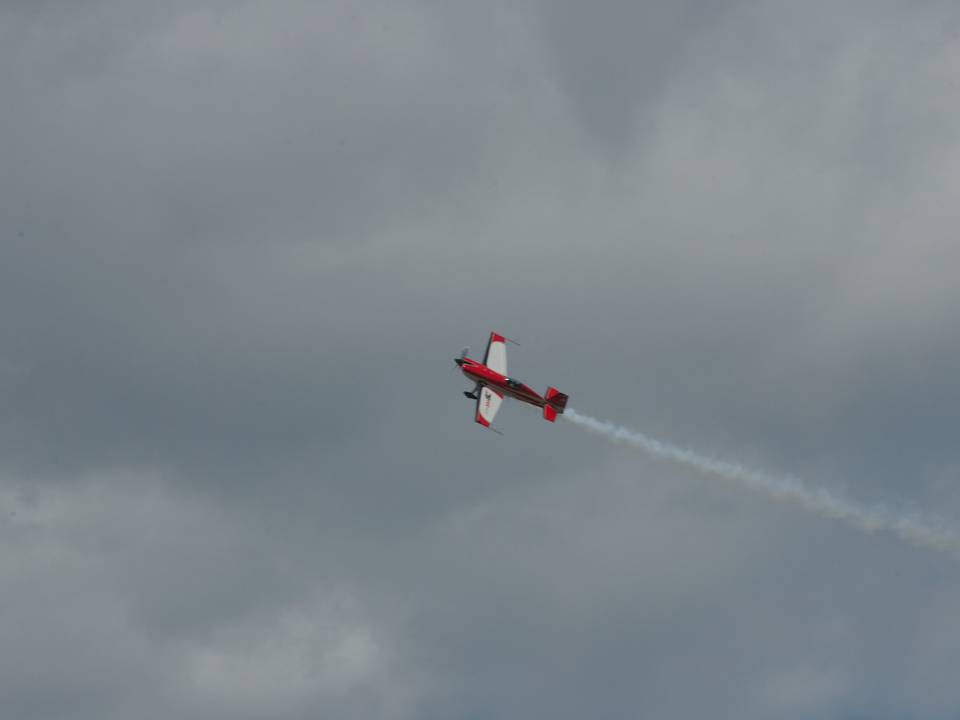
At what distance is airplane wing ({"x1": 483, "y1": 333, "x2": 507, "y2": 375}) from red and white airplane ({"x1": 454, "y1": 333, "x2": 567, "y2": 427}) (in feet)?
9.09

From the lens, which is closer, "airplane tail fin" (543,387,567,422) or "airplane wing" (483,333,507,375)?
"airplane tail fin" (543,387,567,422)

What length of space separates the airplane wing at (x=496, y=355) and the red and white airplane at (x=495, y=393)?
2.77 metres

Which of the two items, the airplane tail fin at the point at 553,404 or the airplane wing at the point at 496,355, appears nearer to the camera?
the airplane tail fin at the point at 553,404

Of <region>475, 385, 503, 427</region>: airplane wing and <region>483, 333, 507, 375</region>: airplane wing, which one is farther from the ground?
<region>483, 333, 507, 375</region>: airplane wing

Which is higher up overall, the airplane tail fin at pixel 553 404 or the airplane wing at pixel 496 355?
the airplane wing at pixel 496 355

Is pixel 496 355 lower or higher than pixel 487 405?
higher

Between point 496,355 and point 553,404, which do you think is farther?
point 496,355

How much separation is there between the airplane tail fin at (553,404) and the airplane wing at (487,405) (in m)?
4.84

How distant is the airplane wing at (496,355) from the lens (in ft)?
366

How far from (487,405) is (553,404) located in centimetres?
660

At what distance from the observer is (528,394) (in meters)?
Result: 105

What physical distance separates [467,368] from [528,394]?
6.92 meters

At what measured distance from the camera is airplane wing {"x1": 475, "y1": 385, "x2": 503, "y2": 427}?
10312cm

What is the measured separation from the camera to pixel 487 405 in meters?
104
